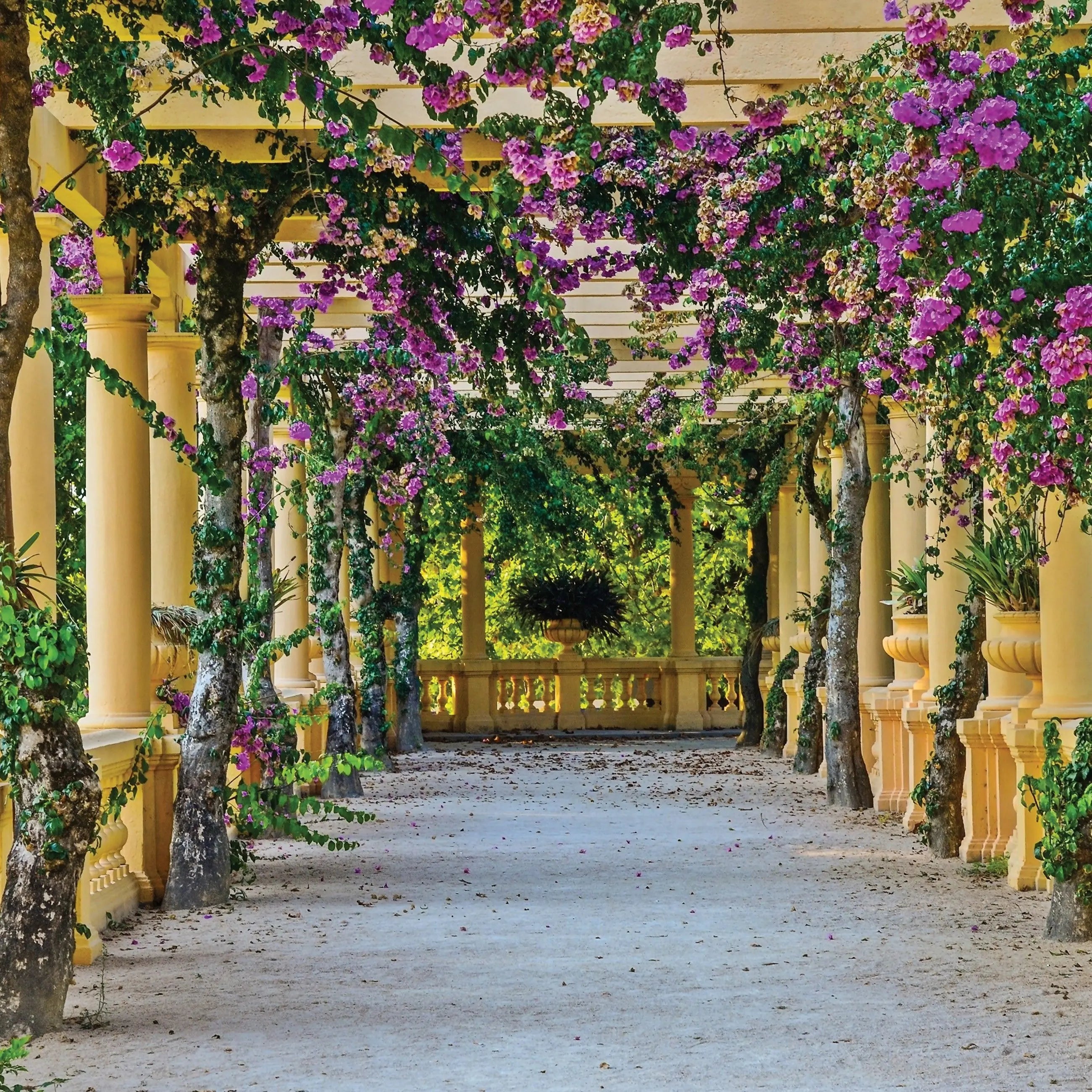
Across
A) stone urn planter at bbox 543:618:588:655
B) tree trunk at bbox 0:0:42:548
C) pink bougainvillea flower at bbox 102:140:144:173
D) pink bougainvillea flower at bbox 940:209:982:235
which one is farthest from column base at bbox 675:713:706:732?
pink bougainvillea flower at bbox 940:209:982:235

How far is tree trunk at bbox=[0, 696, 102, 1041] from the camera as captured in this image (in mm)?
5852

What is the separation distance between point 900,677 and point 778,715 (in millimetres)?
6861

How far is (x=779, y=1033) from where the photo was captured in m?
6.01

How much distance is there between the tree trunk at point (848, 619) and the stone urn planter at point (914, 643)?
32.0 inches

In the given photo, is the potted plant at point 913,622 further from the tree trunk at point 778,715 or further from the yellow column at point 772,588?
the yellow column at point 772,588

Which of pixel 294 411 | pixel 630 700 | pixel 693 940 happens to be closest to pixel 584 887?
pixel 693 940

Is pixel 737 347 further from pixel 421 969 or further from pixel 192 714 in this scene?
pixel 421 969

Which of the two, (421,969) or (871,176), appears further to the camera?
(421,969)

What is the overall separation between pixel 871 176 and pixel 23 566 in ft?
11.4

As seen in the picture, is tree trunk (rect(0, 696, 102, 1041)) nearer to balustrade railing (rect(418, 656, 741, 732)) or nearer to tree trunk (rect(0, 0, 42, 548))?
tree trunk (rect(0, 0, 42, 548))

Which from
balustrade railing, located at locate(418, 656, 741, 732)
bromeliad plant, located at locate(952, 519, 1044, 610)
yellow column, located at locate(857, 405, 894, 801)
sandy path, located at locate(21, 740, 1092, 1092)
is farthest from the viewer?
balustrade railing, located at locate(418, 656, 741, 732)

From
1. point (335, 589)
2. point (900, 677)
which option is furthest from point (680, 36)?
point (335, 589)

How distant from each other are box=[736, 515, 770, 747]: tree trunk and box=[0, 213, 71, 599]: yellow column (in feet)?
50.6

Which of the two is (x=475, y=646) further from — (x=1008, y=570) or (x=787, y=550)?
(x=1008, y=570)
